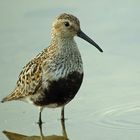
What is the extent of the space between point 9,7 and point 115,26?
7.11 ft

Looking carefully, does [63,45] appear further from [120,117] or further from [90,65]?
[90,65]

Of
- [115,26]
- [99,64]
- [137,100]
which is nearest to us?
[137,100]

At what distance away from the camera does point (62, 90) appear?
416 inches

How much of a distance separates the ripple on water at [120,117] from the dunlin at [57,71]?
1.51 ft

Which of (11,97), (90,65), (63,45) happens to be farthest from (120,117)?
(90,65)

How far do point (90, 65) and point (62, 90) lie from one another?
5.40 feet

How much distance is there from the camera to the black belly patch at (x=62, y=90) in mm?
10539

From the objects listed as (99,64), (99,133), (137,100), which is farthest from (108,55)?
(99,133)

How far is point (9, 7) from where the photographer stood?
14523mm

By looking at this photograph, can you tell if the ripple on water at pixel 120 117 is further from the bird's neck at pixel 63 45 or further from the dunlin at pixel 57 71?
the bird's neck at pixel 63 45

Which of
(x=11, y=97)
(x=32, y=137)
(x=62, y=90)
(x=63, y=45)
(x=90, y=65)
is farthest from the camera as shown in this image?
(x=90, y=65)

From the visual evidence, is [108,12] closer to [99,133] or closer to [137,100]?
[137,100]

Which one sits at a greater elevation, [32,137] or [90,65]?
[90,65]

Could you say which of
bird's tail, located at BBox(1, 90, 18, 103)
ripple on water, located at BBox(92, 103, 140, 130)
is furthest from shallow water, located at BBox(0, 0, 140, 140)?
bird's tail, located at BBox(1, 90, 18, 103)
